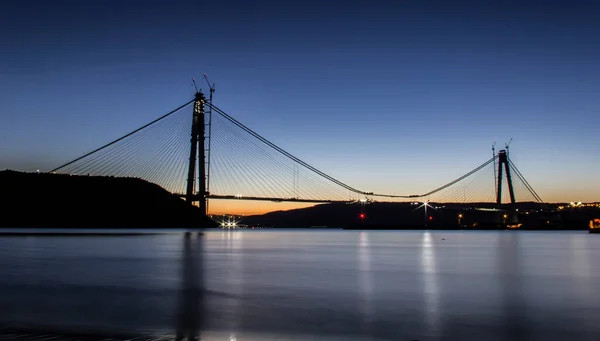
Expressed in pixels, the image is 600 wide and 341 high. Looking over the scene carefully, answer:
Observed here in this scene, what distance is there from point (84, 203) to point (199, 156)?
172 ft

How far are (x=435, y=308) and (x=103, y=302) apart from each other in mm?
6112

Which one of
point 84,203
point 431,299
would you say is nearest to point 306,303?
point 431,299

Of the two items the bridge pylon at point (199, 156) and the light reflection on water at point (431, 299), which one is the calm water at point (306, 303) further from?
the bridge pylon at point (199, 156)

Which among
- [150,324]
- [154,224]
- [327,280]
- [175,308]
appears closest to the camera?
[150,324]

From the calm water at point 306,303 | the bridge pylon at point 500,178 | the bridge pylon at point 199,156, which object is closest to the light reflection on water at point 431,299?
the calm water at point 306,303

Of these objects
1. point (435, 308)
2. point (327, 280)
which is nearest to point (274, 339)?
point (435, 308)

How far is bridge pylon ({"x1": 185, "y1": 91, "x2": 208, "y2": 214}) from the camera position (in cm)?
6944

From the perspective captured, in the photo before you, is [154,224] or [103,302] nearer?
[103,302]

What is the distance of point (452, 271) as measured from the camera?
20719 millimetres

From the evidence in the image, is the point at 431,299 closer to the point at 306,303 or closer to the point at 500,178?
the point at 306,303

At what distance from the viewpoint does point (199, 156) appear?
7156 centimetres

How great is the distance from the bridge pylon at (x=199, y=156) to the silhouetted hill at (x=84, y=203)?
34.0 m

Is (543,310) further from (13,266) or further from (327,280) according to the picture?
(13,266)

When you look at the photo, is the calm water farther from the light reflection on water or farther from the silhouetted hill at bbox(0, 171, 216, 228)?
the silhouetted hill at bbox(0, 171, 216, 228)
